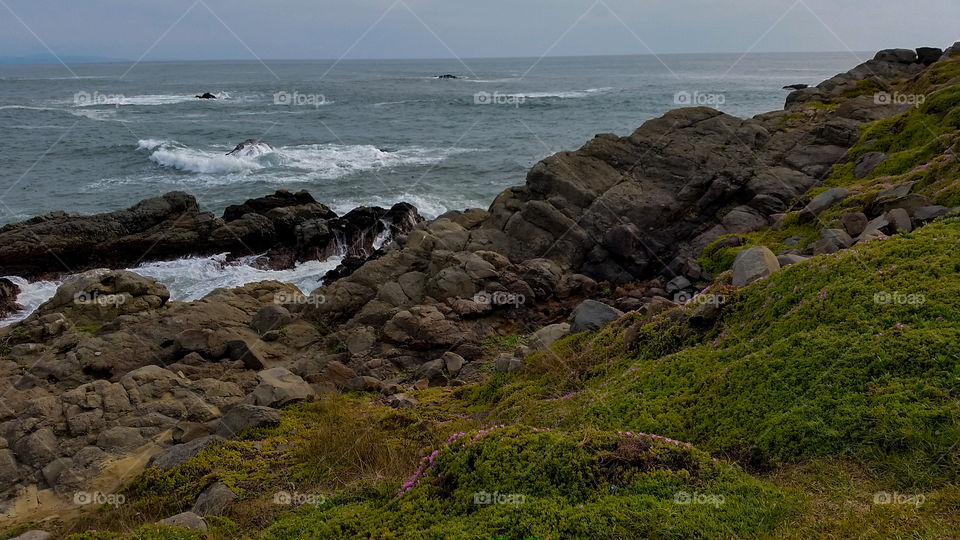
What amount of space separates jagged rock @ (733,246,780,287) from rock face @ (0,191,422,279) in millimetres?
19522

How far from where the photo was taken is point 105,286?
19469mm

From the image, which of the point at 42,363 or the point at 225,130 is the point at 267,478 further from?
the point at 225,130

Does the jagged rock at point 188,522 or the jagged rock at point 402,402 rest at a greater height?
the jagged rock at point 188,522

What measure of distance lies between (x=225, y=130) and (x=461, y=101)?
37.7 m

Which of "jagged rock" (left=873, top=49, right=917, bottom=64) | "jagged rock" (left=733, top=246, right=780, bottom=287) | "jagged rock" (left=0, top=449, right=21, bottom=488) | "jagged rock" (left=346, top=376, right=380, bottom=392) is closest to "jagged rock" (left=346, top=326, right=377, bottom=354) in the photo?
"jagged rock" (left=346, top=376, right=380, bottom=392)

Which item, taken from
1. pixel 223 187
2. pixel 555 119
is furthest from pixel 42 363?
pixel 555 119

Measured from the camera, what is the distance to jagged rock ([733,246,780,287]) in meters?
10.7

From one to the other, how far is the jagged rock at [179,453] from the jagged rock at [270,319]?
300 inches

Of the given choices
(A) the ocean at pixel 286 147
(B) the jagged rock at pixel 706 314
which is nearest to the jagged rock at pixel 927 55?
(A) the ocean at pixel 286 147

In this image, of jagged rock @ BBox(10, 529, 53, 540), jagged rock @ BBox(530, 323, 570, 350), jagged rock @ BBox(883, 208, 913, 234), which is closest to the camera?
jagged rock @ BBox(10, 529, 53, 540)

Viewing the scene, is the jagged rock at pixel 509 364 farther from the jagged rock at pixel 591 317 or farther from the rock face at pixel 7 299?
the rock face at pixel 7 299

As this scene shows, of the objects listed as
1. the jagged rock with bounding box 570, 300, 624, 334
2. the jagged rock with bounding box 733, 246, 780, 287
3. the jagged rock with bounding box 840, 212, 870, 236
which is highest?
the jagged rock with bounding box 840, 212, 870, 236

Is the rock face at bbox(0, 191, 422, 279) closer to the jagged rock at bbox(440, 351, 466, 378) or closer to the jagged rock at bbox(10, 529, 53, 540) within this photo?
the jagged rock at bbox(440, 351, 466, 378)

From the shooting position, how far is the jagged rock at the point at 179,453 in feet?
32.2
